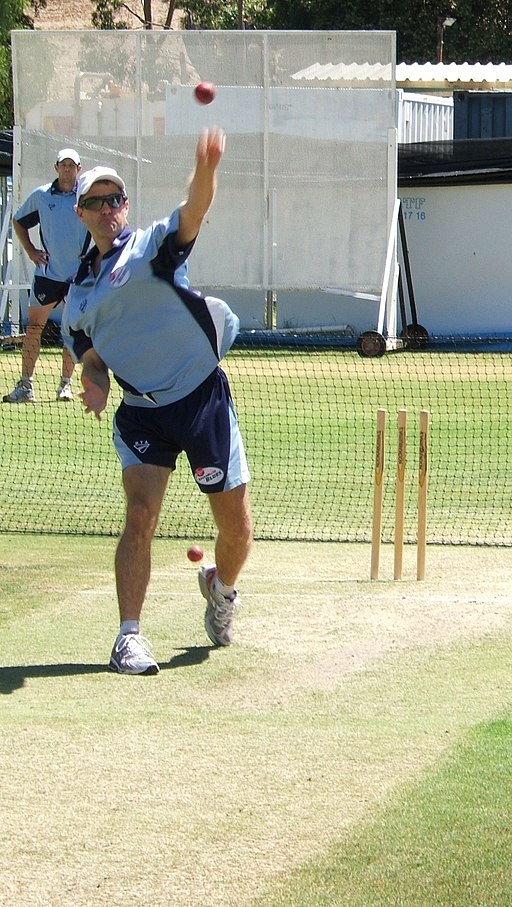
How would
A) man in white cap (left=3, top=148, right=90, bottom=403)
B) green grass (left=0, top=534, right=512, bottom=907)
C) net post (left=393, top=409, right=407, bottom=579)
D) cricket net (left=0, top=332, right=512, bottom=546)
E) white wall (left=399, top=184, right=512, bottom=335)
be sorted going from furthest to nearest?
white wall (left=399, top=184, right=512, bottom=335) < man in white cap (left=3, top=148, right=90, bottom=403) < cricket net (left=0, top=332, right=512, bottom=546) < net post (left=393, top=409, right=407, bottom=579) < green grass (left=0, top=534, right=512, bottom=907)

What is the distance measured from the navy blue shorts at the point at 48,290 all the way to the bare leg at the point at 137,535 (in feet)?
27.0

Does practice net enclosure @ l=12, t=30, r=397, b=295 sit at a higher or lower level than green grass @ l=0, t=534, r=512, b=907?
higher

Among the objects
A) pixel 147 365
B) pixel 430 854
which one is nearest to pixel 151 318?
pixel 147 365

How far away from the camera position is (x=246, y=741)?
468 centimetres

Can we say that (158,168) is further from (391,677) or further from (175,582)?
(391,677)

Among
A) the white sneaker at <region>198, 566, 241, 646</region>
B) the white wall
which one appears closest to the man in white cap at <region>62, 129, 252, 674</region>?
the white sneaker at <region>198, 566, 241, 646</region>

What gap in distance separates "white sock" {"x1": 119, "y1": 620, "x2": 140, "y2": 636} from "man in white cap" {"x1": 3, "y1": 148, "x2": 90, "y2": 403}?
308 inches

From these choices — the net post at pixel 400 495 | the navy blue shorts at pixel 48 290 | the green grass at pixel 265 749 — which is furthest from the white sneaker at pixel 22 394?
the net post at pixel 400 495

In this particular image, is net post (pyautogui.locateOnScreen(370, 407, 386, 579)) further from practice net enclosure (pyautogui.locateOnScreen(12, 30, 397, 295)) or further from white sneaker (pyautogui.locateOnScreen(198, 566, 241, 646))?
practice net enclosure (pyautogui.locateOnScreen(12, 30, 397, 295))

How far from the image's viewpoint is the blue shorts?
5.55 metres

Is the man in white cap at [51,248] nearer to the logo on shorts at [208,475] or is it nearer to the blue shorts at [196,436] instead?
the blue shorts at [196,436]

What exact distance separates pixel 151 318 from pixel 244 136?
15616mm

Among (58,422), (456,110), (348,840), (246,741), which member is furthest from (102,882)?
(456,110)

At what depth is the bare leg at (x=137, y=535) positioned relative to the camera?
5578mm
